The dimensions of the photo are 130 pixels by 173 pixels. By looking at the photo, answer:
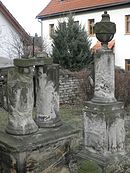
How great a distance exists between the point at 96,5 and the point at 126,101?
48.7 ft

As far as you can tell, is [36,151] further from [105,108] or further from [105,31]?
Answer: [105,31]

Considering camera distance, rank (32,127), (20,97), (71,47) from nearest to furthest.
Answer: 1. (20,97)
2. (32,127)
3. (71,47)

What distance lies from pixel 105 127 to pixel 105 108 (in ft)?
1.03

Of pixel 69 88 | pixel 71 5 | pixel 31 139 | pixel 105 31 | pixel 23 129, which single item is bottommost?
pixel 31 139

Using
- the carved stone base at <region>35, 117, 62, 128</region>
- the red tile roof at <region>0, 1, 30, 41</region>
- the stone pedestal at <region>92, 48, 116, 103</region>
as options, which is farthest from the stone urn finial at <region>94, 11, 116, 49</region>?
the red tile roof at <region>0, 1, 30, 41</region>

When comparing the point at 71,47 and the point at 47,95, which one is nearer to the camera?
the point at 47,95

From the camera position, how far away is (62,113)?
10.8 metres

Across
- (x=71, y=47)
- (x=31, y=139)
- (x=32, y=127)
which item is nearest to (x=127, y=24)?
(x=71, y=47)

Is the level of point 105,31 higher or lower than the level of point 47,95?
higher

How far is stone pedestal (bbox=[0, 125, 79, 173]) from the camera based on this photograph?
145 inches

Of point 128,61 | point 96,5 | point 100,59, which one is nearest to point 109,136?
point 100,59

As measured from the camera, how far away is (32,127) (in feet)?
12.6

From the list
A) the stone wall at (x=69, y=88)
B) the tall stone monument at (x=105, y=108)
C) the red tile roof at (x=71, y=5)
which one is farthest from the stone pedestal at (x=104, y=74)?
the red tile roof at (x=71, y=5)

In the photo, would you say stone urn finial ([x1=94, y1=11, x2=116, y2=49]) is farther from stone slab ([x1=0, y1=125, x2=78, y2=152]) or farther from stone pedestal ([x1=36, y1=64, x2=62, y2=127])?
stone slab ([x1=0, y1=125, x2=78, y2=152])
